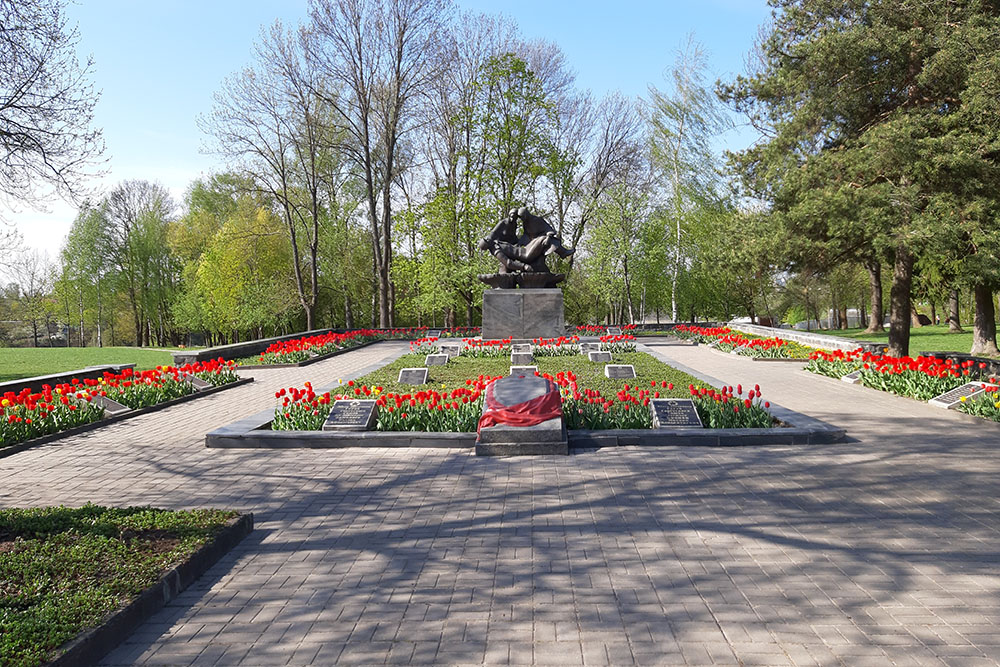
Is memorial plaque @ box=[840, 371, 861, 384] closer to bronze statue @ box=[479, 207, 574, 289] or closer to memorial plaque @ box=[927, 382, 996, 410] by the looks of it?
memorial plaque @ box=[927, 382, 996, 410]

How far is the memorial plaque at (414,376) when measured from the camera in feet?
42.7

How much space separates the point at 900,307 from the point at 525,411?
438 inches

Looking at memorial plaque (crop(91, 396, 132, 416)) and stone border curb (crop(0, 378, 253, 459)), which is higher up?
memorial plaque (crop(91, 396, 132, 416))

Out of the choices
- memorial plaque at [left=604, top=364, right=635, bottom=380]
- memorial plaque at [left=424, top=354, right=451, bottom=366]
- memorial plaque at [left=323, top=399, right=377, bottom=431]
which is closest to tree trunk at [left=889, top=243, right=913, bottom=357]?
memorial plaque at [left=604, top=364, right=635, bottom=380]

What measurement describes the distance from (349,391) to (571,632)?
8586mm

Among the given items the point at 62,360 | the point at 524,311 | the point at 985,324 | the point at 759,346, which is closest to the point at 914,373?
the point at 759,346

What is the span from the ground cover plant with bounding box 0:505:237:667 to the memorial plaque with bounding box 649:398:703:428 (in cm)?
535

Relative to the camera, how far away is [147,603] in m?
3.71

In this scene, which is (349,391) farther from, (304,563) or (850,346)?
(850,346)

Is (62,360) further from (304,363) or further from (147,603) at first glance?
(147,603)

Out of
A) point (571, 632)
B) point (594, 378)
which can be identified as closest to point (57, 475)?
point (571, 632)

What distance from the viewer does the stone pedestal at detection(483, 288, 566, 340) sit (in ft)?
69.7

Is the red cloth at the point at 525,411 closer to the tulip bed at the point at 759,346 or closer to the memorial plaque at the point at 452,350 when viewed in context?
the memorial plaque at the point at 452,350

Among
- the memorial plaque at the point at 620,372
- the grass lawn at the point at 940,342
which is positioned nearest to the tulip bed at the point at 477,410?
the memorial plaque at the point at 620,372
